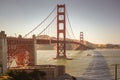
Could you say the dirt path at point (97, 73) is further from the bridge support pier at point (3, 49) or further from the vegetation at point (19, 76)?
the vegetation at point (19, 76)

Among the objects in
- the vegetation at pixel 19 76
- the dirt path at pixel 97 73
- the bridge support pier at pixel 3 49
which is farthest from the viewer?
→ the dirt path at pixel 97 73

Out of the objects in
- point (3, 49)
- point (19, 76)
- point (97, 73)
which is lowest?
point (97, 73)

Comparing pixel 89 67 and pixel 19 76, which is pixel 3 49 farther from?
pixel 89 67

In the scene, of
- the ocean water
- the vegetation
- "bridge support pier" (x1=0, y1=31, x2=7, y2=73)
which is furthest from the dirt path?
the vegetation

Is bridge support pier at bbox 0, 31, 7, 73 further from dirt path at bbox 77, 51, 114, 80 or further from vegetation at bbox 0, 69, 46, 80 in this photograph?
dirt path at bbox 77, 51, 114, 80

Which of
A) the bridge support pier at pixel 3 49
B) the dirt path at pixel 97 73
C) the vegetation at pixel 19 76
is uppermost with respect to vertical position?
the bridge support pier at pixel 3 49

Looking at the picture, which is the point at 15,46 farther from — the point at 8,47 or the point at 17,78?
the point at 17,78

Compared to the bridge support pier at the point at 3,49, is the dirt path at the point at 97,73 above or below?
below

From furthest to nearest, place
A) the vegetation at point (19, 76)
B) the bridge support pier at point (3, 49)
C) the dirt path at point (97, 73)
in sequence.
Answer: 1. the dirt path at point (97, 73)
2. the bridge support pier at point (3, 49)
3. the vegetation at point (19, 76)

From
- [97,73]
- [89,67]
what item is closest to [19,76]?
[97,73]

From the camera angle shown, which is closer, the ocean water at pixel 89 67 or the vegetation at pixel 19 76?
the vegetation at pixel 19 76

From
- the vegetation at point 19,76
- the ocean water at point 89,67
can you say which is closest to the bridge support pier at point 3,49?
the vegetation at point 19,76
